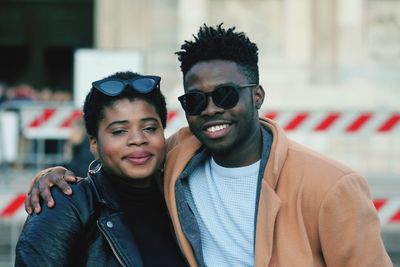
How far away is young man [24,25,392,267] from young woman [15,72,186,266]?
0.33 feet

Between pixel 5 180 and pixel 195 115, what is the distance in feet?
24.4

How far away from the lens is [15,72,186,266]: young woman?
11.5 ft

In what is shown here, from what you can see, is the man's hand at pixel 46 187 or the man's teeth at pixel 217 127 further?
the man's teeth at pixel 217 127

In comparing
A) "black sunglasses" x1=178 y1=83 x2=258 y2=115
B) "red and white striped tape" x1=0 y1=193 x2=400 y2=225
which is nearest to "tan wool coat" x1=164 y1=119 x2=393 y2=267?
"black sunglasses" x1=178 y1=83 x2=258 y2=115

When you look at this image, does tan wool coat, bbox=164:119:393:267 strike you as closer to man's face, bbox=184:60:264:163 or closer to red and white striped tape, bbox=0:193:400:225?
man's face, bbox=184:60:264:163

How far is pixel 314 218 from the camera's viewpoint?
362 cm

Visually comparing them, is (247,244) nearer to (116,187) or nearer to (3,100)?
(116,187)

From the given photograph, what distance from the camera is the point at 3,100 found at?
588 inches

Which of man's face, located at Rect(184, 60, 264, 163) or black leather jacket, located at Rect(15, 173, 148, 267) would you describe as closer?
black leather jacket, located at Rect(15, 173, 148, 267)

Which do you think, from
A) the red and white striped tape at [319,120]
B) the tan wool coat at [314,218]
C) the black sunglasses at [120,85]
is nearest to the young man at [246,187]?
the tan wool coat at [314,218]

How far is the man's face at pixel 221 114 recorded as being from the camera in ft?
12.6

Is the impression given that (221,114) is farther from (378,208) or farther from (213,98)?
(378,208)

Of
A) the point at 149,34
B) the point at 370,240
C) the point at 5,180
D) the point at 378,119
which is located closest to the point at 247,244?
the point at 370,240

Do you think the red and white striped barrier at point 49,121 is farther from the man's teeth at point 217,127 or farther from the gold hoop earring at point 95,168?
the man's teeth at point 217,127
